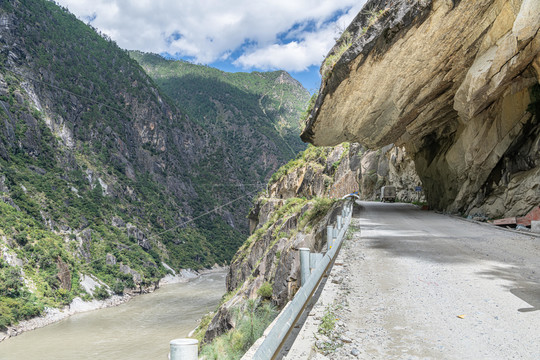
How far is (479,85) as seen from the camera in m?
13.3

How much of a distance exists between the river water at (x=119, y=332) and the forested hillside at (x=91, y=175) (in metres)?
5.89

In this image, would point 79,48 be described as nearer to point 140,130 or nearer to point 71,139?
point 140,130

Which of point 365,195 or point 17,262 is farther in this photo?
point 17,262

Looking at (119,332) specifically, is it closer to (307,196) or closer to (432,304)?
(307,196)

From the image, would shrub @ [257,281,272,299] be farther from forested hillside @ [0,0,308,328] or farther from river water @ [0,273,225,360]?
forested hillside @ [0,0,308,328]

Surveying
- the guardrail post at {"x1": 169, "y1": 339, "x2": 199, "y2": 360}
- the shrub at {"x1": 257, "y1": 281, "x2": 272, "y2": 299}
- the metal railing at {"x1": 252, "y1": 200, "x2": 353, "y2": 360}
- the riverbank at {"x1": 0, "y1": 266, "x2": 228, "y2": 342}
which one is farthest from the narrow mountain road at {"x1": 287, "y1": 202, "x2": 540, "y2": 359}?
the riverbank at {"x1": 0, "y1": 266, "x2": 228, "y2": 342}

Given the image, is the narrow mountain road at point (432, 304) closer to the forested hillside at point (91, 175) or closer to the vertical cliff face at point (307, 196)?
the vertical cliff face at point (307, 196)

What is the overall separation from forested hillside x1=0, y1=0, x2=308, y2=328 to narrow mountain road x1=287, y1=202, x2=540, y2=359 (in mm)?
67103

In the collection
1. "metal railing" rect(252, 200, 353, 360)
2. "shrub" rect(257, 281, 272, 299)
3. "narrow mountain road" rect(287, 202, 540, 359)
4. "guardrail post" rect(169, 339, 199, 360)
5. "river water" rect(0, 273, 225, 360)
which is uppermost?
"guardrail post" rect(169, 339, 199, 360)

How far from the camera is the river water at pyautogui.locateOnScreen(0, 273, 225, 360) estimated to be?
4981cm

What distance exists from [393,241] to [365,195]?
4227 centimetres

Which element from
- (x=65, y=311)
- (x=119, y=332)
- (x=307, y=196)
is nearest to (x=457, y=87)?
(x=307, y=196)

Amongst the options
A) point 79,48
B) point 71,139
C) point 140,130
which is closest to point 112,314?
point 71,139

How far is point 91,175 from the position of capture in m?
110
